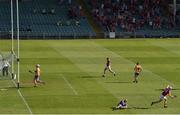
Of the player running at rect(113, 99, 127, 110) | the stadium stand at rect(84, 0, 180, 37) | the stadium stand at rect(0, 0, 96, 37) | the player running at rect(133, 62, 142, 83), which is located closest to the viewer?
the player running at rect(113, 99, 127, 110)

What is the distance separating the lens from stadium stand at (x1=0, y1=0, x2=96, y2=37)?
86.0m

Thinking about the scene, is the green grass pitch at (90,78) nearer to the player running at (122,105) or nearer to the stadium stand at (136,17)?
the player running at (122,105)

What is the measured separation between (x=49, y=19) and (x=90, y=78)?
42.3 metres

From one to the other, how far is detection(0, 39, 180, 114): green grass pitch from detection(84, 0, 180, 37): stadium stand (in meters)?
9.16

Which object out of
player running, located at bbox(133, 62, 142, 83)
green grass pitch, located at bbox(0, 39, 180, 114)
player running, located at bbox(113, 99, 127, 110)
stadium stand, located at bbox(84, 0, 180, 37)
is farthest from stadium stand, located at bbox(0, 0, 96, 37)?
player running, located at bbox(113, 99, 127, 110)

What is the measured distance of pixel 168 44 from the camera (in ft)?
253

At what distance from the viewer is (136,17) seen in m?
93.9

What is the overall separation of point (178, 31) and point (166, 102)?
50384 mm

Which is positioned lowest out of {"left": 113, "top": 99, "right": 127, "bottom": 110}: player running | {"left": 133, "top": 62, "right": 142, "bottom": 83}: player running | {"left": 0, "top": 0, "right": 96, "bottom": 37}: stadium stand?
{"left": 113, "top": 99, "right": 127, "bottom": 110}: player running

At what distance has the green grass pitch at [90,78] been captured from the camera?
39.2 metres

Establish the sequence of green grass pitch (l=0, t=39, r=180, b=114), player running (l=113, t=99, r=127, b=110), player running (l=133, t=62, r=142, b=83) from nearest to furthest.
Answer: player running (l=113, t=99, r=127, b=110) → green grass pitch (l=0, t=39, r=180, b=114) → player running (l=133, t=62, r=142, b=83)

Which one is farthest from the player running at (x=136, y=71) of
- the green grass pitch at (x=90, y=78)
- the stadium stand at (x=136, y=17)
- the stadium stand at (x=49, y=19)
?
the stadium stand at (x=136, y=17)

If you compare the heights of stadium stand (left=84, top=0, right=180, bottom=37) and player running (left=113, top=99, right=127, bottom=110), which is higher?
stadium stand (left=84, top=0, right=180, bottom=37)

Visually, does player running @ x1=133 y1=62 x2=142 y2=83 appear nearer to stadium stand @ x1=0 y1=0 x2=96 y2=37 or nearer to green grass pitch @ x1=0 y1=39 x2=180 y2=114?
green grass pitch @ x1=0 y1=39 x2=180 y2=114
